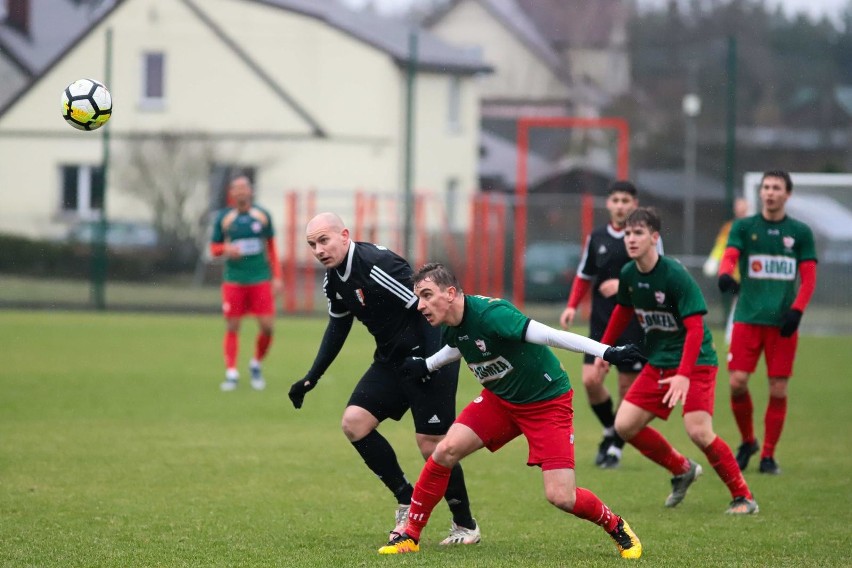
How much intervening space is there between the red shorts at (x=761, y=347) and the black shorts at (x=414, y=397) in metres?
3.14

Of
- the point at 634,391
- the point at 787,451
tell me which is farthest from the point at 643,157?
the point at 634,391

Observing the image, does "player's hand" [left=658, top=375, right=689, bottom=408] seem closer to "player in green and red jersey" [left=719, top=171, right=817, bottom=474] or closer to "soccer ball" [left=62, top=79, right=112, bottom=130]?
"player in green and red jersey" [left=719, top=171, right=817, bottom=474]

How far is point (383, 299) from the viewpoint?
704cm

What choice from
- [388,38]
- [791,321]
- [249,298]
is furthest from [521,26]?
[791,321]

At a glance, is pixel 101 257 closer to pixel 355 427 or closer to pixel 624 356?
pixel 355 427

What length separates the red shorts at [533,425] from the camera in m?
6.33

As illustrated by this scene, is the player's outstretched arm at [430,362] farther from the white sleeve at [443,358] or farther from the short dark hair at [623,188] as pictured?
the short dark hair at [623,188]

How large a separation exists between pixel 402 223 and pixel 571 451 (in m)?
21.0

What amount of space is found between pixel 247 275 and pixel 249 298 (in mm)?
291

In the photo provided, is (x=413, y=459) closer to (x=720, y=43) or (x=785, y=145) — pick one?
(x=720, y=43)

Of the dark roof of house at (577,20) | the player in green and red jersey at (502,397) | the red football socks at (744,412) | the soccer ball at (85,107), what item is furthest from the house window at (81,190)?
the player in green and red jersey at (502,397)

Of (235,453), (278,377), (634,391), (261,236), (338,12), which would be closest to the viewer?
(634,391)

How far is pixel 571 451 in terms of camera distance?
6.35 m

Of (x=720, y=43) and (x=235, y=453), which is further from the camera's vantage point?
(x=720, y=43)
